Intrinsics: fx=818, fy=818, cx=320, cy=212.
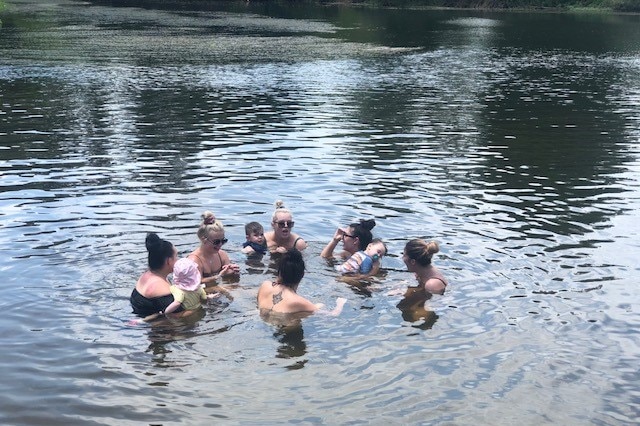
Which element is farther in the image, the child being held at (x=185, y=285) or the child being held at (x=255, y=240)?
the child being held at (x=255, y=240)

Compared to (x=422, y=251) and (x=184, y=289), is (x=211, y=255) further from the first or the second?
(x=422, y=251)

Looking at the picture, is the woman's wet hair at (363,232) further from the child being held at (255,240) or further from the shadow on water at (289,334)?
the shadow on water at (289,334)

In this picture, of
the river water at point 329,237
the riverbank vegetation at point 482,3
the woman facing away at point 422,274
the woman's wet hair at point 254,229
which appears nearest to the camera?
the river water at point 329,237

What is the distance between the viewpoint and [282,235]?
1357 centimetres

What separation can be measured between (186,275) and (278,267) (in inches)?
54.3

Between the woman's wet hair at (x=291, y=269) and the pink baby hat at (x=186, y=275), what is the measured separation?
116cm

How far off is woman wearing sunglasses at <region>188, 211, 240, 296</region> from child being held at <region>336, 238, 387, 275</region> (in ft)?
5.58

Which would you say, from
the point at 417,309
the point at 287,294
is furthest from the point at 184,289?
the point at 417,309

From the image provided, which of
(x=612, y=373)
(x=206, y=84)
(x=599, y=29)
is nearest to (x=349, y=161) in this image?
(x=612, y=373)

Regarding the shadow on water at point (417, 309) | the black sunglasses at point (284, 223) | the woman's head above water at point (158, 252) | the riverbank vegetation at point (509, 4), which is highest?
the riverbank vegetation at point (509, 4)

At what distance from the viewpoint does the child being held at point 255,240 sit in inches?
533

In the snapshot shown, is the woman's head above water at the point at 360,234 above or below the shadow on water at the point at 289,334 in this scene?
above

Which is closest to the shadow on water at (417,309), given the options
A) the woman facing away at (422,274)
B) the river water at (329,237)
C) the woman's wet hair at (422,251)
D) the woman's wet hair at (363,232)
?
the woman facing away at (422,274)

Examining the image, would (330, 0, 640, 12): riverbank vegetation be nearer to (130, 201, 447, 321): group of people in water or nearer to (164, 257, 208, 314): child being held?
(130, 201, 447, 321): group of people in water
